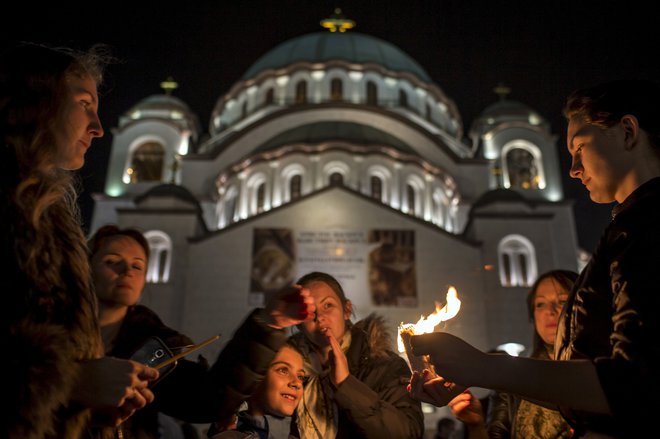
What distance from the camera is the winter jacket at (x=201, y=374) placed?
2.23 m

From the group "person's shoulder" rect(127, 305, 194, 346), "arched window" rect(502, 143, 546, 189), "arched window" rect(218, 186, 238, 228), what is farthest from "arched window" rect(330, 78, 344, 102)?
"person's shoulder" rect(127, 305, 194, 346)

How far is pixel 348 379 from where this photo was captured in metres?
2.69

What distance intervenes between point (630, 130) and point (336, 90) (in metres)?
31.2

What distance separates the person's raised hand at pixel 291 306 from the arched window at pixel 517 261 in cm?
1926

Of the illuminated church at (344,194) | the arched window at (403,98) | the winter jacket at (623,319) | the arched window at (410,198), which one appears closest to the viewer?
the winter jacket at (623,319)

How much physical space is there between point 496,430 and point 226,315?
52.5 ft

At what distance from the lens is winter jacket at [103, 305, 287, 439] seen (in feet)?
7.30

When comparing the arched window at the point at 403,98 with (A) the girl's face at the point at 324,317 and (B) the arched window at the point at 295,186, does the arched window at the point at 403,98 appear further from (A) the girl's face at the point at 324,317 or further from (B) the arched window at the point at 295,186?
(A) the girl's face at the point at 324,317

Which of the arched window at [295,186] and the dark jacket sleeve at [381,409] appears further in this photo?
the arched window at [295,186]

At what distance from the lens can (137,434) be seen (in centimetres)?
235

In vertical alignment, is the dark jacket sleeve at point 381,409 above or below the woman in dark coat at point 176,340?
below

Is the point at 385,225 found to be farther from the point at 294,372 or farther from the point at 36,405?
the point at 36,405

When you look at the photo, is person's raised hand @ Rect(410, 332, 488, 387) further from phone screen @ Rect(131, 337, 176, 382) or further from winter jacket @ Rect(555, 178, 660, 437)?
phone screen @ Rect(131, 337, 176, 382)

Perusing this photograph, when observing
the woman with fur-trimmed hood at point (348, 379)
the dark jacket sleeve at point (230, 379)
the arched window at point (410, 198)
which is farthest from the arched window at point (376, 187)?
the dark jacket sleeve at point (230, 379)
